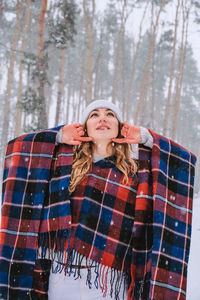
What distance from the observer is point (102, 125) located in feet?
7.75

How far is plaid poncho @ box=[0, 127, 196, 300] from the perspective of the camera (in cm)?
207

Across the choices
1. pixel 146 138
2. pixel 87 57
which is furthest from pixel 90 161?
pixel 87 57

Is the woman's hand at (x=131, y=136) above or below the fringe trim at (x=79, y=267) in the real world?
above

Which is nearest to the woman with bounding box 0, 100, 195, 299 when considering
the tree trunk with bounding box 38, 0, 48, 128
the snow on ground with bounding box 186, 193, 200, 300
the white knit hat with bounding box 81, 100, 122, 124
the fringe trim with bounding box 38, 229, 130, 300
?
the fringe trim with bounding box 38, 229, 130, 300

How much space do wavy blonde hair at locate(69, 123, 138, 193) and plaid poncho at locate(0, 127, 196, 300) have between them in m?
0.07

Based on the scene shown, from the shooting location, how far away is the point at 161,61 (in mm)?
24328

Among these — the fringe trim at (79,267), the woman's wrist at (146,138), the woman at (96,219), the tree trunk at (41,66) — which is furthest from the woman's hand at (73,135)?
the tree trunk at (41,66)

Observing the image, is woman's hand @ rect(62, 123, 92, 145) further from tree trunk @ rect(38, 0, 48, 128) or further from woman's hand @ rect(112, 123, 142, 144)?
tree trunk @ rect(38, 0, 48, 128)

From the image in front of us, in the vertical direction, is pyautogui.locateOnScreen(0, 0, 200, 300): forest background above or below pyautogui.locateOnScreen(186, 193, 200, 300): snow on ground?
above

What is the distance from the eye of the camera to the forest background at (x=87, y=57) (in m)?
8.05

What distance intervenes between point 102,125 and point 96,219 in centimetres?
91

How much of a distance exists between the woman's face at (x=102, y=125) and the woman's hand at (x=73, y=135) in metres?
0.09

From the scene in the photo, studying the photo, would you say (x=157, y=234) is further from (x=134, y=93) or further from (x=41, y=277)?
(x=134, y=93)

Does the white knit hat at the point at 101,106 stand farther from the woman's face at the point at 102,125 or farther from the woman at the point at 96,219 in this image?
the woman at the point at 96,219
